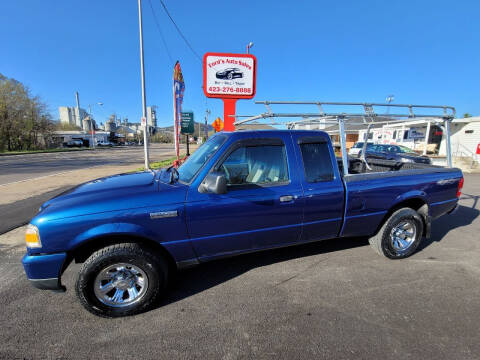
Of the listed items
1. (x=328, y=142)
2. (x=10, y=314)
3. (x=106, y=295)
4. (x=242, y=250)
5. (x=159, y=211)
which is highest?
(x=328, y=142)

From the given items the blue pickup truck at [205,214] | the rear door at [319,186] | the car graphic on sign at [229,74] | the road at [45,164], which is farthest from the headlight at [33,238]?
the road at [45,164]

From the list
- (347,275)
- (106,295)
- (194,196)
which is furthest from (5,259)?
(347,275)

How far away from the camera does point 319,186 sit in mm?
2701

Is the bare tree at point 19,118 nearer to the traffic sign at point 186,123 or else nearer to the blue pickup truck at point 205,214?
the traffic sign at point 186,123

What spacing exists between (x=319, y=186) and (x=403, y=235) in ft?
5.84

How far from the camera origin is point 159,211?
7.23 feet

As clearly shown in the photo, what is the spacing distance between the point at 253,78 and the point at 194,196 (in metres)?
9.09

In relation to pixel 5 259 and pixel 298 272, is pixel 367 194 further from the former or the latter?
pixel 5 259

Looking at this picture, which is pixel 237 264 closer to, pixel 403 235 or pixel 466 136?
pixel 403 235

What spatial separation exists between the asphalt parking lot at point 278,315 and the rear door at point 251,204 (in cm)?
56

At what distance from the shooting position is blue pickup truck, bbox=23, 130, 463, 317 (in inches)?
82.0

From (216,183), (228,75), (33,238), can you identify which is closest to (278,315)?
(216,183)

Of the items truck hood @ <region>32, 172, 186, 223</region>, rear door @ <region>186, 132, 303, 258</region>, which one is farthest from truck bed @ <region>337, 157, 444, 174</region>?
truck hood @ <region>32, 172, 186, 223</region>

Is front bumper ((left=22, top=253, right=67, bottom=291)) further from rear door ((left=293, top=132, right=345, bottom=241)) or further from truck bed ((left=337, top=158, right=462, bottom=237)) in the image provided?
truck bed ((left=337, top=158, right=462, bottom=237))
